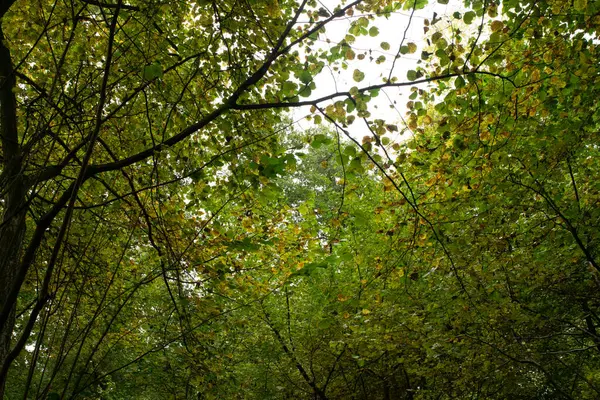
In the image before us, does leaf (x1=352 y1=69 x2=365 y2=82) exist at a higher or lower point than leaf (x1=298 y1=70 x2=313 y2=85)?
higher

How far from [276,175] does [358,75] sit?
877 mm

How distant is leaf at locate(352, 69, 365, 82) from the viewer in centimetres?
294

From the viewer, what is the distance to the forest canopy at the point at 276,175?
7.88 feet

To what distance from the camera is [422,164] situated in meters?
3.77

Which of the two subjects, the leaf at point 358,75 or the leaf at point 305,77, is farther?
the leaf at point 358,75

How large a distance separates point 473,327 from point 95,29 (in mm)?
5995

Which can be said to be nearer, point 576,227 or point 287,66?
point 287,66

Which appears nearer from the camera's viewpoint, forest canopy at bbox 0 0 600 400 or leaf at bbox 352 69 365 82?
forest canopy at bbox 0 0 600 400

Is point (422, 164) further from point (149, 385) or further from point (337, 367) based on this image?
point (149, 385)

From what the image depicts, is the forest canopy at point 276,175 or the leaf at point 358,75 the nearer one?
the forest canopy at point 276,175

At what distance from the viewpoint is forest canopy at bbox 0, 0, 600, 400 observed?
240cm

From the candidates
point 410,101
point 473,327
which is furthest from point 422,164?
point 473,327

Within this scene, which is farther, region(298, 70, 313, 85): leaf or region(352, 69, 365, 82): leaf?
region(352, 69, 365, 82): leaf

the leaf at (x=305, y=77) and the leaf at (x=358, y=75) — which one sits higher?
the leaf at (x=358, y=75)
